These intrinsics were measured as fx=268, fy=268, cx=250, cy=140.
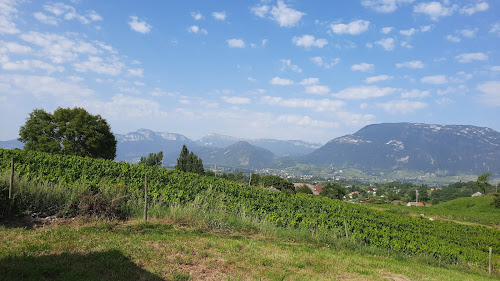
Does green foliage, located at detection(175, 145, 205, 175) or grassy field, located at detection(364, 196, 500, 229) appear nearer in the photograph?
grassy field, located at detection(364, 196, 500, 229)

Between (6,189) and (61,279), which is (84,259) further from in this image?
(6,189)

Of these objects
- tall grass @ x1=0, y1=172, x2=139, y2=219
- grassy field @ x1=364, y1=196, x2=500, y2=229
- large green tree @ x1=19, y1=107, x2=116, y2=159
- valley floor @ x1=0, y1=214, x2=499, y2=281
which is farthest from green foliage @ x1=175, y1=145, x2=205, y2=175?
valley floor @ x1=0, y1=214, x2=499, y2=281

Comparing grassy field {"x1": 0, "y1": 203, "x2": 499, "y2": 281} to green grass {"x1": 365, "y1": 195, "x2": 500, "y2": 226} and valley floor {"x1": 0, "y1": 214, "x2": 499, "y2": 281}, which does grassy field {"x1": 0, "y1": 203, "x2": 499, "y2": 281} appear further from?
green grass {"x1": 365, "y1": 195, "x2": 500, "y2": 226}

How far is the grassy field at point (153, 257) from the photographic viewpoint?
5.43 m

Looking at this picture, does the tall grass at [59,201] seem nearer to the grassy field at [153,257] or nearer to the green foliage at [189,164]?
the grassy field at [153,257]

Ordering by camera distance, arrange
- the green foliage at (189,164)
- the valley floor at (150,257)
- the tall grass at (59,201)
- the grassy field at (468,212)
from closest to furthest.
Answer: the valley floor at (150,257) < the tall grass at (59,201) < the grassy field at (468,212) < the green foliage at (189,164)

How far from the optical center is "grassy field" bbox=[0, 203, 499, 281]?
214 inches

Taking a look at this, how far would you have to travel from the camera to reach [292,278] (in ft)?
20.5

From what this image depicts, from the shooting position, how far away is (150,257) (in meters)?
6.37

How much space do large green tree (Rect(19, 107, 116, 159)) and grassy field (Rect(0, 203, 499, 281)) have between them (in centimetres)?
3854

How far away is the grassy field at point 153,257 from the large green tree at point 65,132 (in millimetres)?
38539

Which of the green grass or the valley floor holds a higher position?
the valley floor

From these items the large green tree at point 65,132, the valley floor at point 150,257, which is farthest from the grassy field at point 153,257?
the large green tree at point 65,132

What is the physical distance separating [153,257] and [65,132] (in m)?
43.8
